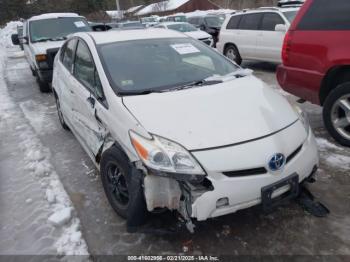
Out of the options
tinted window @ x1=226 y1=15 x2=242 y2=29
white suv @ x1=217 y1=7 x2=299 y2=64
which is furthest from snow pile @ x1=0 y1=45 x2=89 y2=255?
tinted window @ x1=226 y1=15 x2=242 y2=29

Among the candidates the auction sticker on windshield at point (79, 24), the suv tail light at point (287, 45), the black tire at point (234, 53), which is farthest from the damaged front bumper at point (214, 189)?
the black tire at point (234, 53)

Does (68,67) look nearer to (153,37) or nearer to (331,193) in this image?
(153,37)

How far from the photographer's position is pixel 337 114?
4.36 metres

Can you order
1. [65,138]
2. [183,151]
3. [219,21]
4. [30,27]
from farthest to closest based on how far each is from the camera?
[219,21] < [30,27] < [65,138] < [183,151]

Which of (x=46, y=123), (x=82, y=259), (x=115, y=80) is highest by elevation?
(x=115, y=80)

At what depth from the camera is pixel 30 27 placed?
9305mm

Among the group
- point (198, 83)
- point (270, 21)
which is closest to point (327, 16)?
point (198, 83)

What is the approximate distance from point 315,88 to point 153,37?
2204 millimetres

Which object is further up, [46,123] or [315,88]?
[315,88]

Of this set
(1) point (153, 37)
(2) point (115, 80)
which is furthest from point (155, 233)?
(1) point (153, 37)

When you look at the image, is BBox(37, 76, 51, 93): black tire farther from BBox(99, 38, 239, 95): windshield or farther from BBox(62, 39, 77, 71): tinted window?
BBox(99, 38, 239, 95): windshield

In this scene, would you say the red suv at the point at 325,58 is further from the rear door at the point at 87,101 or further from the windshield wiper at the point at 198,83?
the rear door at the point at 87,101

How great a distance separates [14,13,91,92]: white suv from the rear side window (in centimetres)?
605

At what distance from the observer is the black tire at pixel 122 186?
105 inches
